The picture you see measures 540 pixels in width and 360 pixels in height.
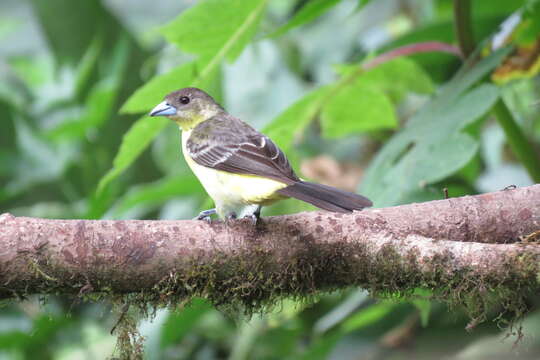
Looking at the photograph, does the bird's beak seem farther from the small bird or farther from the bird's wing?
the bird's wing

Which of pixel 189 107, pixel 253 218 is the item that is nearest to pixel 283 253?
pixel 253 218

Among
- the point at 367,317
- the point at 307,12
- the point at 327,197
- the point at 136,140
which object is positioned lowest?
the point at 367,317

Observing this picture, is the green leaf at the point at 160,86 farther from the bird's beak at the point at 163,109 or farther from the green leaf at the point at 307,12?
the green leaf at the point at 307,12

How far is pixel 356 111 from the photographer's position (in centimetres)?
342

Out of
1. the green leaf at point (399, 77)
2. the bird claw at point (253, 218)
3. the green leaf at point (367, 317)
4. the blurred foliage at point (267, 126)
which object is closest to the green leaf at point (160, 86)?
the blurred foliage at point (267, 126)

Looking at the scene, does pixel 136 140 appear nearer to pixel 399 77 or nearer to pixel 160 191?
pixel 160 191

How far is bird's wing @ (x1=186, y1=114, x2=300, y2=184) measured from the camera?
2724 mm

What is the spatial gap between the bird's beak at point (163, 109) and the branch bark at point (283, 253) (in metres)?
1.05

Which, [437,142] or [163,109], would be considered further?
[163,109]

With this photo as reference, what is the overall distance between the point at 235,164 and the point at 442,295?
3.37 ft

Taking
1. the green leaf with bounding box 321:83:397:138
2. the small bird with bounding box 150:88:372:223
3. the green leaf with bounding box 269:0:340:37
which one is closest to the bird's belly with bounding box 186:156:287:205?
the small bird with bounding box 150:88:372:223

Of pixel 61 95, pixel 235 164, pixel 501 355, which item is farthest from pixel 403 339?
pixel 61 95

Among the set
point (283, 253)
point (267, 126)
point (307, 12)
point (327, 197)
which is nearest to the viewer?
point (283, 253)

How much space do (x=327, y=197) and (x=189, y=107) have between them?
135 cm
